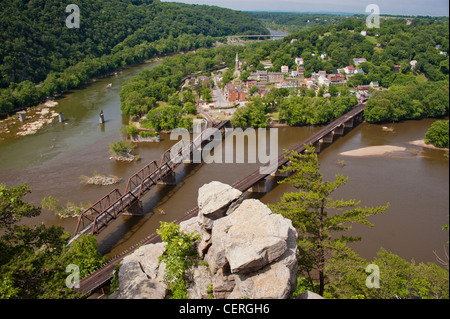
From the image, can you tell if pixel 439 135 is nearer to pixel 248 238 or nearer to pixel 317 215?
pixel 317 215

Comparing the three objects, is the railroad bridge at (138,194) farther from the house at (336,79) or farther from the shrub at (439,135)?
the house at (336,79)

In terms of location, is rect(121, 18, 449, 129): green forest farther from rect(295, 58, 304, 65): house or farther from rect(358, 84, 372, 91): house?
rect(358, 84, 372, 91): house

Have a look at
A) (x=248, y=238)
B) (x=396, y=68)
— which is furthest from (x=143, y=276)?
(x=396, y=68)

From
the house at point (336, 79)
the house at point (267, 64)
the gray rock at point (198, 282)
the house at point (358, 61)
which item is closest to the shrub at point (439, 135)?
the gray rock at point (198, 282)

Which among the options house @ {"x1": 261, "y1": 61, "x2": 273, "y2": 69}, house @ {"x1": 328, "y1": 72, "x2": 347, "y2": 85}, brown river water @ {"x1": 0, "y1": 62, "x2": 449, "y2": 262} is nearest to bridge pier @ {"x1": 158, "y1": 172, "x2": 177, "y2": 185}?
brown river water @ {"x1": 0, "y1": 62, "x2": 449, "y2": 262}
